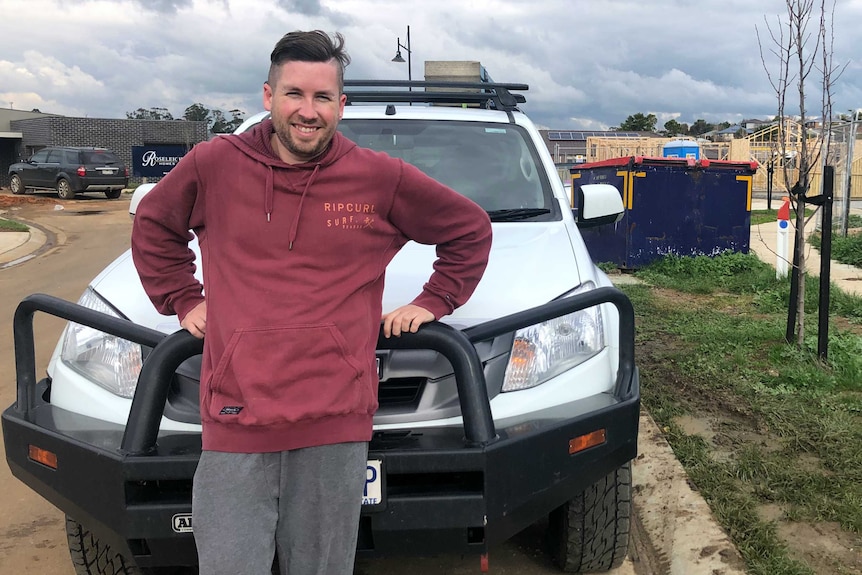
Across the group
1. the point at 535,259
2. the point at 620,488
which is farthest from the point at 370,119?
the point at 620,488

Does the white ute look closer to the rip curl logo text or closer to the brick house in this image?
the rip curl logo text

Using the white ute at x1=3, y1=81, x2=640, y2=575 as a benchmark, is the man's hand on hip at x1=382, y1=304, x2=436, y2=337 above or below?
above

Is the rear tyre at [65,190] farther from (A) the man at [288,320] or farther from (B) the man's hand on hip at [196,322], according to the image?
(A) the man at [288,320]

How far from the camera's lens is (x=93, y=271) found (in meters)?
10.3

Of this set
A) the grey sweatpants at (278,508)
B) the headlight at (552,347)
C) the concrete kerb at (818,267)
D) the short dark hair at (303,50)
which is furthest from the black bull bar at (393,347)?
the concrete kerb at (818,267)

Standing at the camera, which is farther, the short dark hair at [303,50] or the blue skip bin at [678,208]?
the blue skip bin at [678,208]

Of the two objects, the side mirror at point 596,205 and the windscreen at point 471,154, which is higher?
the windscreen at point 471,154

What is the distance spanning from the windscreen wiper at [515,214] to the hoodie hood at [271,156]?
149cm

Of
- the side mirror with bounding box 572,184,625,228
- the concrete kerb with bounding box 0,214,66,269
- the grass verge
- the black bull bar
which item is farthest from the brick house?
the black bull bar

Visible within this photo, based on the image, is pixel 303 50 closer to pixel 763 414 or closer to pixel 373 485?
pixel 373 485

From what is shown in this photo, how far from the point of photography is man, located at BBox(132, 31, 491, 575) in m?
1.77

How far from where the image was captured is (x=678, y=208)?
9609 millimetres

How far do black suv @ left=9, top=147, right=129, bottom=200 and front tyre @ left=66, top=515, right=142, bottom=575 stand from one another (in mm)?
23050

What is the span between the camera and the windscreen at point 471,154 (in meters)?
3.51
